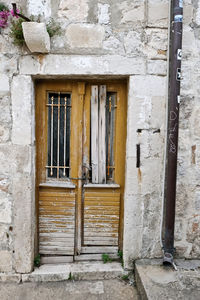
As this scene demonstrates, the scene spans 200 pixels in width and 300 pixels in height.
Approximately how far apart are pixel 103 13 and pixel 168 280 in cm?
267

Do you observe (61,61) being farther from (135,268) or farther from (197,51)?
(135,268)

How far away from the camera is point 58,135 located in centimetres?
245

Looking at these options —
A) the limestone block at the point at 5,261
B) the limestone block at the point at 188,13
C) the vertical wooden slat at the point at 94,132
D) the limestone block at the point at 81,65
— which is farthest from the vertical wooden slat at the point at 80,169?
the limestone block at the point at 188,13

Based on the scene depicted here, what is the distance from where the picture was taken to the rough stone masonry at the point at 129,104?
215 cm

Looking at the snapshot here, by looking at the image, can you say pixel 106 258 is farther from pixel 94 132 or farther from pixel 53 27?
pixel 53 27

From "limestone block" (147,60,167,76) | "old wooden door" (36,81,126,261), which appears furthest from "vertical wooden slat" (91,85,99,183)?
"limestone block" (147,60,167,76)

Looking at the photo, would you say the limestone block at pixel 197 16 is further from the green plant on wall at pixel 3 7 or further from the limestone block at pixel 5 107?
the limestone block at pixel 5 107

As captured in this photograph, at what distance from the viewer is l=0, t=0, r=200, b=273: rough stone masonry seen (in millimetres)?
2146

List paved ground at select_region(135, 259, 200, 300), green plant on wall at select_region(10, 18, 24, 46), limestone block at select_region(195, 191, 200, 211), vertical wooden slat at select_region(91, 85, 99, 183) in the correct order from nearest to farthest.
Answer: paved ground at select_region(135, 259, 200, 300) < green plant on wall at select_region(10, 18, 24, 46) < limestone block at select_region(195, 191, 200, 211) < vertical wooden slat at select_region(91, 85, 99, 183)

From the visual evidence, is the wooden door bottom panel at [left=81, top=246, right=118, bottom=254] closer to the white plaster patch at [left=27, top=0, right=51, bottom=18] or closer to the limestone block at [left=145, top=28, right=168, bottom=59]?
the limestone block at [left=145, top=28, right=168, bottom=59]

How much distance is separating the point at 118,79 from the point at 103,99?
272mm

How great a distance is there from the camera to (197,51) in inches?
86.3

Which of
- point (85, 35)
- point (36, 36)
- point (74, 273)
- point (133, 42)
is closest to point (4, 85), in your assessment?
point (36, 36)

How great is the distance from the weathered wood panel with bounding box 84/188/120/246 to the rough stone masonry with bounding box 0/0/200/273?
0.70 ft
